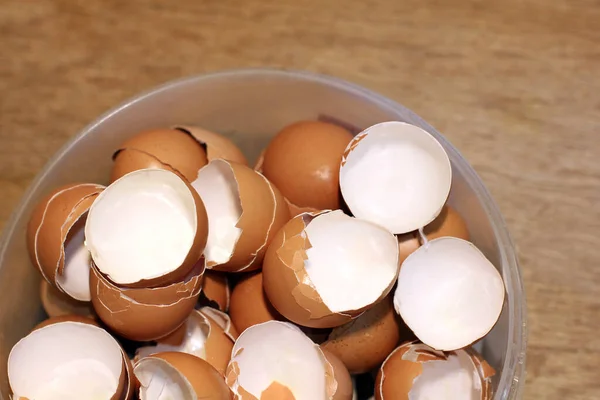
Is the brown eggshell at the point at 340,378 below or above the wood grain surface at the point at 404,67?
below

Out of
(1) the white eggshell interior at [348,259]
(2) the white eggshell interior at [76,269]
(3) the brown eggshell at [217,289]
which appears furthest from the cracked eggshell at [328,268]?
(2) the white eggshell interior at [76,269]

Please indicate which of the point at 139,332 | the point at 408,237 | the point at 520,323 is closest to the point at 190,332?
the point at 139,332

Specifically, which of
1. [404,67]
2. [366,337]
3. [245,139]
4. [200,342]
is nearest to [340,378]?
[366,337]

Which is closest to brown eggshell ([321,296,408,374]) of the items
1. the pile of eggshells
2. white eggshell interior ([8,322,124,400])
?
the pile of eggshells

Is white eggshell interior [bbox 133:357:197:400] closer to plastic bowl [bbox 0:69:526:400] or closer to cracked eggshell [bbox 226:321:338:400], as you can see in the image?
cracked eggshell [bbox 226:321:338:400]

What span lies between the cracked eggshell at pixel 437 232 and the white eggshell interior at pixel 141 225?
0.27 meters

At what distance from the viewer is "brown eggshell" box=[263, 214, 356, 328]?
0.67 meters

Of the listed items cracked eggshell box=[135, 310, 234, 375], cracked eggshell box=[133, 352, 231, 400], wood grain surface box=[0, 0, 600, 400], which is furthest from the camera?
wood grain surface box=[0, 0, 600, 400]

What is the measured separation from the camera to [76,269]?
754 mm

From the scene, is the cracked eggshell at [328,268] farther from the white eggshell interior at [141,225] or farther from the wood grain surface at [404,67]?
the wood grain surface at [404,67]

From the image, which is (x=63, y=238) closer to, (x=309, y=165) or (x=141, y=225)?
(x=141, y=225)

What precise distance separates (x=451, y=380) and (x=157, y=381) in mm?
334

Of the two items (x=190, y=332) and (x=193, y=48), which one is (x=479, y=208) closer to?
(x=190, y=332)

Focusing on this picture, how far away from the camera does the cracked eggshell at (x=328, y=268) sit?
668 mm
